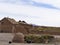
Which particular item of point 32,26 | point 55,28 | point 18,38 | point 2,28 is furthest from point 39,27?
point 18,38

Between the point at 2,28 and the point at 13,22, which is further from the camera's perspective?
the point at 13,22

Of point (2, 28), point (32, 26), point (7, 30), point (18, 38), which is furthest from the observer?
point (32, 26)

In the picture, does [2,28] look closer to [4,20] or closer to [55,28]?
[4,20]

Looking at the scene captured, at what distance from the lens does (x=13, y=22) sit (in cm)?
4962

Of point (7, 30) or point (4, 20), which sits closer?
point (7, 30)

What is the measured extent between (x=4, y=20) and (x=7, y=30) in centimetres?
922

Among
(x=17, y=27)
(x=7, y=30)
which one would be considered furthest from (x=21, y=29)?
(x=7, y=30)

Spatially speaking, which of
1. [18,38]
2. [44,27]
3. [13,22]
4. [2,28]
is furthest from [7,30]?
[18,38]

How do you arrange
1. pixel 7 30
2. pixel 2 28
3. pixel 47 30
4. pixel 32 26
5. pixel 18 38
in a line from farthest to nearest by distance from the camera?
1. pixel 32 26
2. pixel 47 30
3. pixel 2 28
4. pixel 7 30
5. pixel 18 38

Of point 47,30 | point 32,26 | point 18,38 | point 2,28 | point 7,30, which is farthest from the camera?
point 32,26

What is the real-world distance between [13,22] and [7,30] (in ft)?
27.0

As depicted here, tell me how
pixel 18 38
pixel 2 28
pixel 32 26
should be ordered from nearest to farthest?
pixel 18 38
pixel 2 28
pixel 32 26

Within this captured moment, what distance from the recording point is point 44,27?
165 feet

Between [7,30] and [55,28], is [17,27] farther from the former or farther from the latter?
[55,28]
